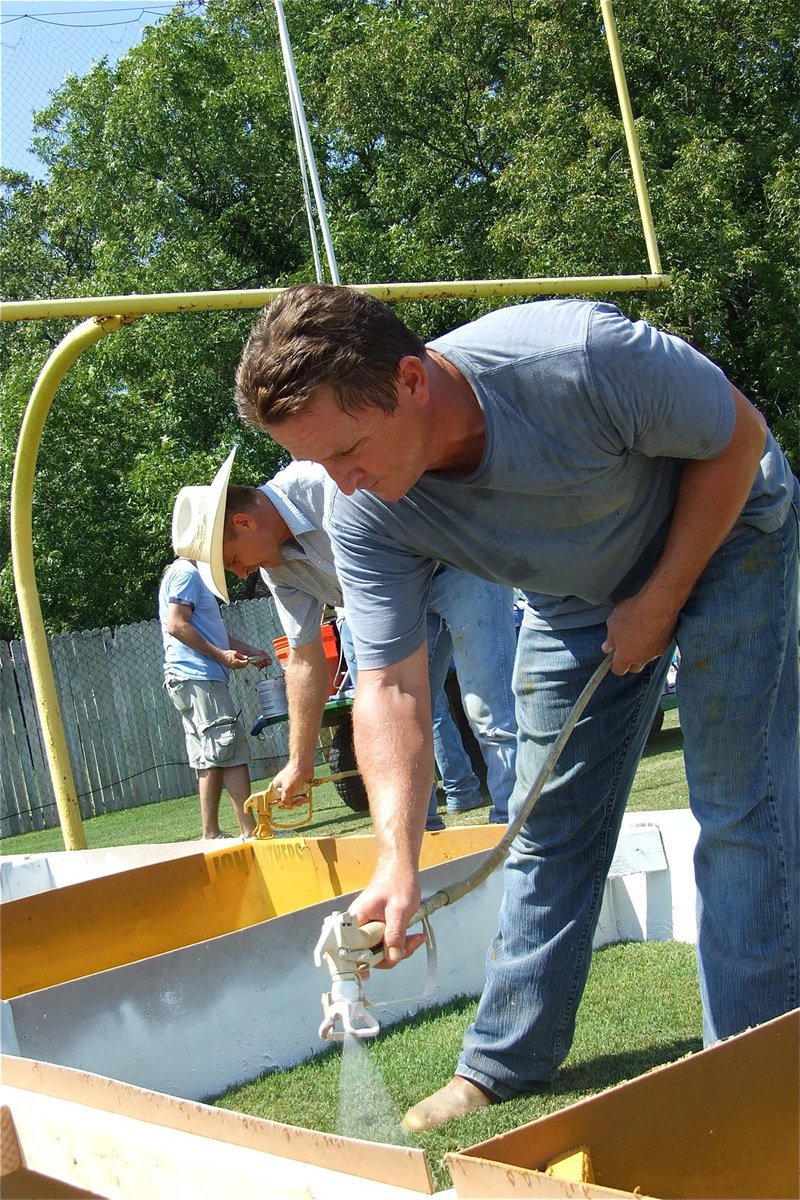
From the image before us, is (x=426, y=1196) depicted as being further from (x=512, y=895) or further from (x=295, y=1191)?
(x=512, y=895)

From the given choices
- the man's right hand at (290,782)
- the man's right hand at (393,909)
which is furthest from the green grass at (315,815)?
the man's right hand at (393,909)

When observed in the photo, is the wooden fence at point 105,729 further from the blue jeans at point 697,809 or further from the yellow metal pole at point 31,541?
the blue jeans at point 697,809

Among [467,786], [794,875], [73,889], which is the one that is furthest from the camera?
[467,786]

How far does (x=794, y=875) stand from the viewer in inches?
102

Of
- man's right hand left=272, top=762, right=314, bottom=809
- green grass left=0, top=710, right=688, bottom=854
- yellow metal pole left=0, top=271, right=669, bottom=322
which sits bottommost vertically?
green grass left=0, top=710, right=688, bottom=854

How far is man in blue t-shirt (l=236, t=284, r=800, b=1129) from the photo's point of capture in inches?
91.5

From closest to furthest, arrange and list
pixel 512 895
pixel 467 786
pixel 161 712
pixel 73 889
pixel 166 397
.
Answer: pixel 512 895, pixel 73 889, pixel 467 786, pixel 161 712, pixel 166 397

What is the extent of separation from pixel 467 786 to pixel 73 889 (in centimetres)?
323

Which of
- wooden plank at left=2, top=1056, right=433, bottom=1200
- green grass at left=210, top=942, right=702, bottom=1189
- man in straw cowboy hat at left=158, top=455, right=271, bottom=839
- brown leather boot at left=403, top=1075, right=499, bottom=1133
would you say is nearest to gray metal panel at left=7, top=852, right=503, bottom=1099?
green grass at left=210, top=942, right=702, bottom=1189

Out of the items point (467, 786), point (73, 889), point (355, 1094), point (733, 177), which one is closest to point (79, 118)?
point (733, 177)

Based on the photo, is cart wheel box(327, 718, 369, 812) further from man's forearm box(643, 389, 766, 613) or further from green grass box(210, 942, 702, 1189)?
man's forearm box(643, 389, 766, 613)

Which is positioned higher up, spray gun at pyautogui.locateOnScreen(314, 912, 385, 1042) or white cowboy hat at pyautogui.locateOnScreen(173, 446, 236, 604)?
white cowboy hat at pyautogui.locateOnScreen(173, 446, 236, 604)

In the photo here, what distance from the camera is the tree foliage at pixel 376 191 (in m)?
17.5

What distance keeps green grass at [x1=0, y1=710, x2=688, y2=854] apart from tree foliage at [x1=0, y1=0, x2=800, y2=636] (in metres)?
7.25
